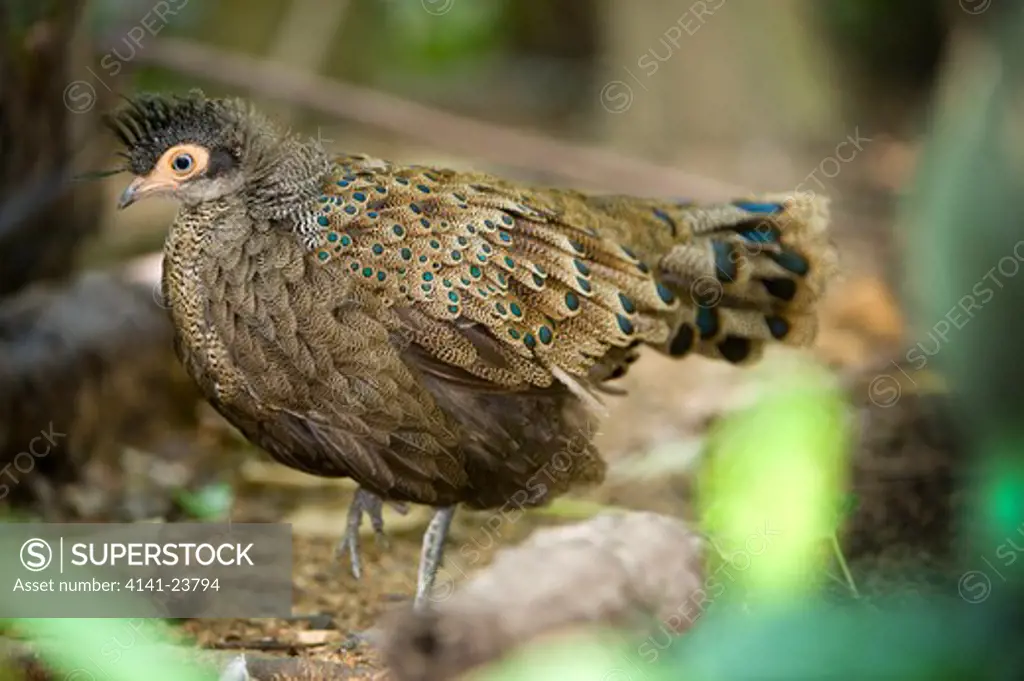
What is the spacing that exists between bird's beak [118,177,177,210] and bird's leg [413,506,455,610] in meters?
1.17

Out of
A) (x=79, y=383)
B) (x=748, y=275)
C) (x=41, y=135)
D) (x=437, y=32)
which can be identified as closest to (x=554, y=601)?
(x=748, y=275)

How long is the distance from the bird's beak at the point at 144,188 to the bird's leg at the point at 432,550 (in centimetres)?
117

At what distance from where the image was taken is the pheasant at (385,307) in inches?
124

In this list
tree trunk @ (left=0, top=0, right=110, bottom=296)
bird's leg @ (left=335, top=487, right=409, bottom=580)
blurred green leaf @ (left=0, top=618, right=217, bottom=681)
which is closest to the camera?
blurred green leaf @ (left=0, top=618, right=217, bottom=681)

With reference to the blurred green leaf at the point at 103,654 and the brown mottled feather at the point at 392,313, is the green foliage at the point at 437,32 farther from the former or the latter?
the blurred green leaf at the point at 103,654

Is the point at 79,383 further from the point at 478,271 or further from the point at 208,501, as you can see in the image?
the point at 478,271

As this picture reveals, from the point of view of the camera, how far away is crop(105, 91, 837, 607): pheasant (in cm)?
315

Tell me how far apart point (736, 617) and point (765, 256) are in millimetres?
2639

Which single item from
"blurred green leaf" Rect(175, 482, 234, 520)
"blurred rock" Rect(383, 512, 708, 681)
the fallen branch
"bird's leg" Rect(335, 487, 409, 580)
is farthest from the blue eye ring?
the fallen branch

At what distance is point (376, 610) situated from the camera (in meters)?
3.85

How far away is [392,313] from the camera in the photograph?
3.20 m

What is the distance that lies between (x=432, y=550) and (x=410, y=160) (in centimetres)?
569

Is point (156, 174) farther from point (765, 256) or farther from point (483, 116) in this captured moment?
point (483, 116)

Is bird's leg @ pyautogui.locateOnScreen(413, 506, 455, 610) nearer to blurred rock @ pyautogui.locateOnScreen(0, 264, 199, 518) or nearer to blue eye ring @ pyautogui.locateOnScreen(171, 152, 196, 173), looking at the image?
blue eye ring @ pyautogui.locateOnScreen(171, 152, 196, 173)
